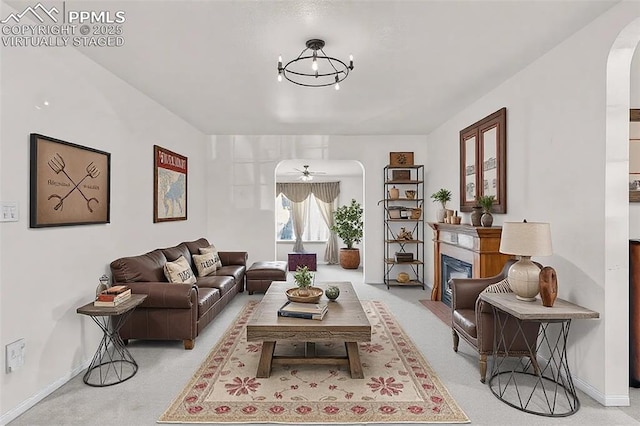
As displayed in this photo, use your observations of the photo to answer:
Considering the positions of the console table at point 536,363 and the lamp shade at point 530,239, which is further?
the lamp shade at point 530,239

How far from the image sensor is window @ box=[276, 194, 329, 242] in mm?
9969

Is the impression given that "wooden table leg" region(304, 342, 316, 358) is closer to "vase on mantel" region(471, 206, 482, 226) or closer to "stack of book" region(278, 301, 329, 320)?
"stack of book" region(278, 301, 329, 320)

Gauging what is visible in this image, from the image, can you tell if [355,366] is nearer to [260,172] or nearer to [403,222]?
[403,222]

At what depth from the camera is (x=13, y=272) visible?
7.79ft

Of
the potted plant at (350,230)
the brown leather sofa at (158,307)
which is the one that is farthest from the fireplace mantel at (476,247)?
the potted plant at (350,230)

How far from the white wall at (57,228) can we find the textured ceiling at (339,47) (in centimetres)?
38

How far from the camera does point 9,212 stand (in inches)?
92.0

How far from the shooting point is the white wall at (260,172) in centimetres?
650

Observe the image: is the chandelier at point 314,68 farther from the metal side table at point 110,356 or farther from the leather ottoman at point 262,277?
the leather ottoman at point 262,277

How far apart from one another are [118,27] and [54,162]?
1.10 m

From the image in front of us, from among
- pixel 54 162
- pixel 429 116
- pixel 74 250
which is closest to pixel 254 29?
pixel 54 162

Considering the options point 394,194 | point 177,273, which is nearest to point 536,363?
point 177,273

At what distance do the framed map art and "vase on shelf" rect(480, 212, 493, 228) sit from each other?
3.87 m

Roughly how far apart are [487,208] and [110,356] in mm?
3993
